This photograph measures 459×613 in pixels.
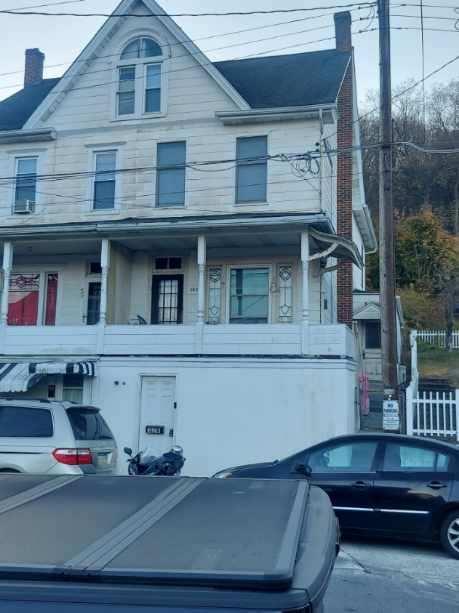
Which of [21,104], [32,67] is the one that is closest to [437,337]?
[21,104]

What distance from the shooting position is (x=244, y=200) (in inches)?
665

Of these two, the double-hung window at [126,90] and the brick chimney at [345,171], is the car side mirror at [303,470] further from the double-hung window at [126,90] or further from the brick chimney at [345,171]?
the double-hung window at [126,90]

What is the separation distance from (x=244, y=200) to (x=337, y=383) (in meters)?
5.68

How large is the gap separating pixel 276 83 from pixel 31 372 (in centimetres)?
1052

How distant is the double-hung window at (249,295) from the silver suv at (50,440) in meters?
7.99

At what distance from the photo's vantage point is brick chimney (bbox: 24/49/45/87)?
22.5 metres

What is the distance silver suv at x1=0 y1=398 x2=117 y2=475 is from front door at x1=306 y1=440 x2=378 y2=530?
10.6ft

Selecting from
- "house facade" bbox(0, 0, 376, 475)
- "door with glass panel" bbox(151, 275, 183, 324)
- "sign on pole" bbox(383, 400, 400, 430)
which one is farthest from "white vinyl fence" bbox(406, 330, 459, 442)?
"door with glass panel" bbox(151, 275, 183, 324)

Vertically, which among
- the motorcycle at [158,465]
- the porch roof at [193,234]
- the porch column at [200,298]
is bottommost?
the motorcycle at [158,465]

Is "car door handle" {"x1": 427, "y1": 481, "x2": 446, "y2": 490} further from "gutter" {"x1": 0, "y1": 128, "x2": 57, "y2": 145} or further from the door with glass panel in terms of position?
"gutter" {"x1": 0, "y1": 128, "x2": 57, "y2": 145}

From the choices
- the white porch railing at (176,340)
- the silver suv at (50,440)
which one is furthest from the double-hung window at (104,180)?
the silver suv at (50,440)

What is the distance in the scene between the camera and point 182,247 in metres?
17.9

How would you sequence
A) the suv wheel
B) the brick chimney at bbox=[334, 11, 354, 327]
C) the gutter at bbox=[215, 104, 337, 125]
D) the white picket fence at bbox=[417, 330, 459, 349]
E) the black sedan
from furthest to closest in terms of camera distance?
the white picket fence at bbox=[417, 330, 459, 349] → the brick chimney at bbox=[334, 11, 354, 327] → the gutter at bbox=[215, 104, 337, 125] → the black sedan → the suv wheel

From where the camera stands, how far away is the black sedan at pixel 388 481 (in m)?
8.26
